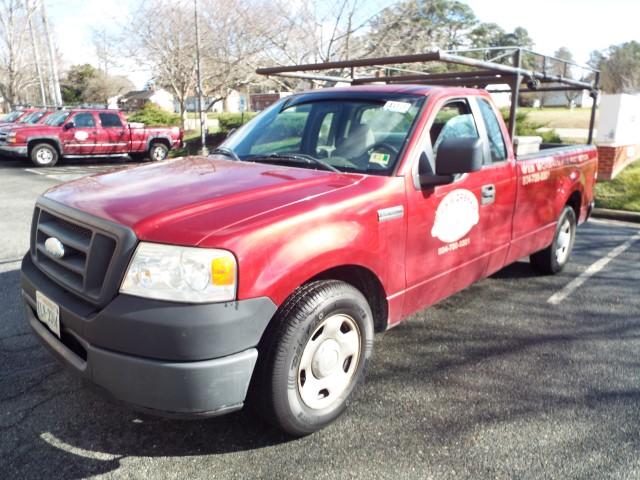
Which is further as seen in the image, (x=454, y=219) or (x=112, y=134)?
(x=112, y=134)

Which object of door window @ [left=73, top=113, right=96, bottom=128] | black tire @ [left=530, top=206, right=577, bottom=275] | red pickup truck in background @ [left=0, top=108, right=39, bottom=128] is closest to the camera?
black tire @ [left=530, top=206, right=577, bottom=275]

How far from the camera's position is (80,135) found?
16.1 m

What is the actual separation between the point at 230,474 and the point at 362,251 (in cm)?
126

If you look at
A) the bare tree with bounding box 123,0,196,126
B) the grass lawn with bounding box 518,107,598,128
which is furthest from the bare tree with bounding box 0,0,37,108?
the grass lawn with bounding box 518,107,598,128

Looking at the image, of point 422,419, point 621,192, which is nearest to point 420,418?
point 422,419

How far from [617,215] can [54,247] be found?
867 centimetres

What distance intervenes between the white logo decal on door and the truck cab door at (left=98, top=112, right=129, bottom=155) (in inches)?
602

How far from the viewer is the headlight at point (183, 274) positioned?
223 cm

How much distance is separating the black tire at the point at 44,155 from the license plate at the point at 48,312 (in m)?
14.7

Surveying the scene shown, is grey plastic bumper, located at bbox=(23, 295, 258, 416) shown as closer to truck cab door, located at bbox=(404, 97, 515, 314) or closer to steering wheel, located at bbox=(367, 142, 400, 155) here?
truck cab door, located at bbox=(404, 97, 515, 314)

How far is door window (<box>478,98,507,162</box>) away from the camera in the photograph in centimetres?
398

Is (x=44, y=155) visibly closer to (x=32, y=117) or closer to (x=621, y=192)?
(x=32, y=117)

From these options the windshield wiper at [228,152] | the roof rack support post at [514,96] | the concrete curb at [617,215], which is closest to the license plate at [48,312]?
the windshield wiper at [228,152]

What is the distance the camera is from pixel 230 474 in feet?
8.18
